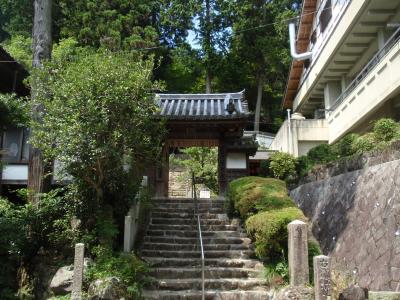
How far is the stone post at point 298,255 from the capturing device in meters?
8.07

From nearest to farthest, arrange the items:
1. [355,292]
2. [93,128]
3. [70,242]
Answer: [355,292] → [93,128] → [70,242]

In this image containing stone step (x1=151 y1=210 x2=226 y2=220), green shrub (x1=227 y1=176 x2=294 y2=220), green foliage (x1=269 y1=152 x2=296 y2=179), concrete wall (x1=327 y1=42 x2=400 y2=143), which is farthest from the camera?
green foliage (x1=269 y1=152 x2=296 y2=179)

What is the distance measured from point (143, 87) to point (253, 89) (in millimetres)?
28182

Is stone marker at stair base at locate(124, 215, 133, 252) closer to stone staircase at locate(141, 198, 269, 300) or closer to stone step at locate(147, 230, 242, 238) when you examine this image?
stone staircase at locate(141, 198, 269, 300)

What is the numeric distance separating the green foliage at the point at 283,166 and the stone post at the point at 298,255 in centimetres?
1060

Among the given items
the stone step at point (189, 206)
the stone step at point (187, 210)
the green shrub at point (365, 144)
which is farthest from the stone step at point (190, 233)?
the green shrub at point (365, 144)

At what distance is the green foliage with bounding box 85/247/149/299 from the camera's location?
8.47 metres

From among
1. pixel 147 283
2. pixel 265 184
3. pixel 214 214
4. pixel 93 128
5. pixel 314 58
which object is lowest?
pixel 147 283

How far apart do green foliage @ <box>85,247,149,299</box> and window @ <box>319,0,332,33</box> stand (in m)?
16.6

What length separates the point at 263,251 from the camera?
9594 mm

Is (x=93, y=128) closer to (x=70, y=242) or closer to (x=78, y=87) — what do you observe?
(x=78, y=87)

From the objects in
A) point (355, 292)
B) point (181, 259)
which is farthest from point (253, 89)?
point (355, 292)

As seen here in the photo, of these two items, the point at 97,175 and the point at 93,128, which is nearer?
the point at 93,128

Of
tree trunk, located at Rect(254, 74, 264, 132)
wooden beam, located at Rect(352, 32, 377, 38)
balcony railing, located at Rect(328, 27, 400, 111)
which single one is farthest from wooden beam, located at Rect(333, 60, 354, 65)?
tree trunk, located at Rect(254, 74, 264, 132)
